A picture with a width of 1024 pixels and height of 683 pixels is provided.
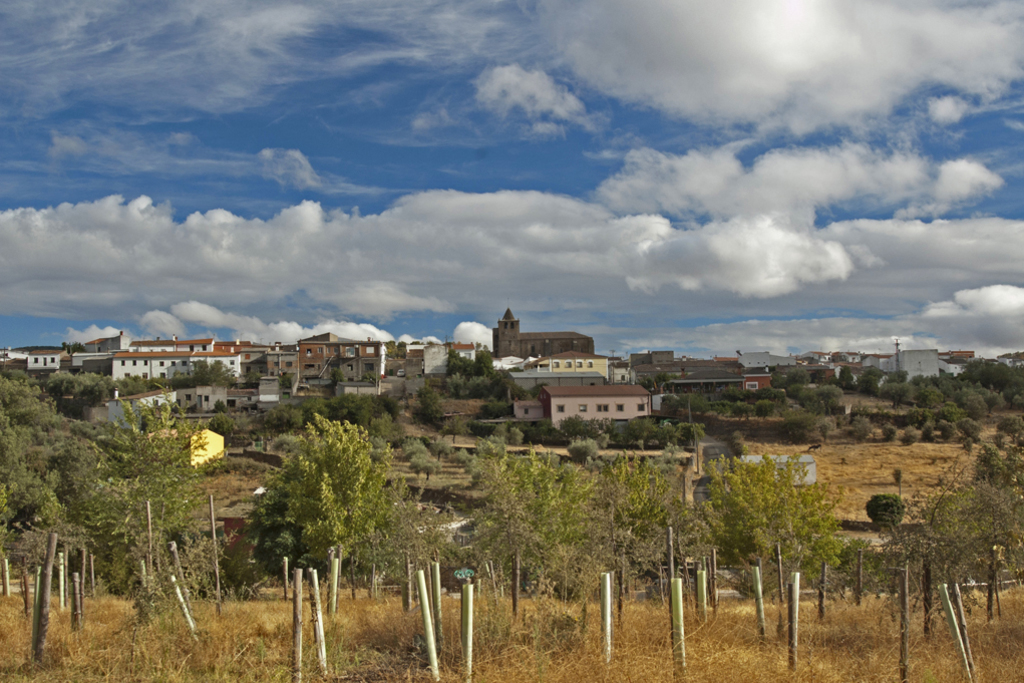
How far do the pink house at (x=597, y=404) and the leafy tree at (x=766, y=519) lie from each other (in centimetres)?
3783

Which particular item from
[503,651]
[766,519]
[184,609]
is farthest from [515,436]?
[503,651]

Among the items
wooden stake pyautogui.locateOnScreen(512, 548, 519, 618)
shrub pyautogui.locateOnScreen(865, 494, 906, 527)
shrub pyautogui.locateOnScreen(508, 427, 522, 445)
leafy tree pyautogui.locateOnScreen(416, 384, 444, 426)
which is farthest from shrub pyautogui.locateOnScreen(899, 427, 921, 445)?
wooden stake pyautogui.locateOnScreen(512, 548, 519, 618)

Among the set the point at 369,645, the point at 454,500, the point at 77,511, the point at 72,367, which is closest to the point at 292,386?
the point at 72,367

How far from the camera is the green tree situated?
1806 centimetres

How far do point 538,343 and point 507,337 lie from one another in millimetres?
5562

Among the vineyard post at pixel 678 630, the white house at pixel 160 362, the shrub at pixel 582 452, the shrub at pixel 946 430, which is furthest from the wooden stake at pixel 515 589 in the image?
the white house at pixel 160 362

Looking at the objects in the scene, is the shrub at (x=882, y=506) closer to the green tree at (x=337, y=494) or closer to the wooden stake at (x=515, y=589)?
the green tree at (x=337, y=494)

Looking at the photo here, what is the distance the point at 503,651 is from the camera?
22.7ft

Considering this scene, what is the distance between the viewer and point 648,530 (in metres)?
17.2

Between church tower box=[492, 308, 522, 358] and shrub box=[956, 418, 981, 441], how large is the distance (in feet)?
230

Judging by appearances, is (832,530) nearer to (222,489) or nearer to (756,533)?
(756,533)

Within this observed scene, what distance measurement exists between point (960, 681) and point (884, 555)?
2.54 m

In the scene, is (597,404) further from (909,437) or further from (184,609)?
(184,609)

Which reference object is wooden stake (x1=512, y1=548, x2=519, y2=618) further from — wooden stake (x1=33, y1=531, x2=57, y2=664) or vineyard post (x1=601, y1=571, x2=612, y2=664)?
wooden stake (x1=33, y1=531, x2=57, y2=664)
